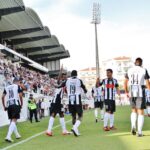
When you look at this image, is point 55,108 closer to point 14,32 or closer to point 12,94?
point 12,94

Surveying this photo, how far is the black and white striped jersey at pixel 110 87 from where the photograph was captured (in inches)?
615

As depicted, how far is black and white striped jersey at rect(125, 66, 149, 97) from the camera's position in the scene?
39.8ft

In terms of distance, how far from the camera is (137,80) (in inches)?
480

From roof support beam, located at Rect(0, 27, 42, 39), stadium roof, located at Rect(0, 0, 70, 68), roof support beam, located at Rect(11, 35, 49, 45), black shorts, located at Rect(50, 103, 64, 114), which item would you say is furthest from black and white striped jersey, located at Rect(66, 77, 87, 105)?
roof support beam, located at Rect(11, 35, 49, 45)

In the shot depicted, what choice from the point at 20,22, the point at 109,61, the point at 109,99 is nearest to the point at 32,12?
the point at 20,22

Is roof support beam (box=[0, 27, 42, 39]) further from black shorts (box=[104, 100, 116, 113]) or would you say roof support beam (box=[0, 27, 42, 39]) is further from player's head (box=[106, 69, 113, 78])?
player's head (box=[106, 69, 113, 78])

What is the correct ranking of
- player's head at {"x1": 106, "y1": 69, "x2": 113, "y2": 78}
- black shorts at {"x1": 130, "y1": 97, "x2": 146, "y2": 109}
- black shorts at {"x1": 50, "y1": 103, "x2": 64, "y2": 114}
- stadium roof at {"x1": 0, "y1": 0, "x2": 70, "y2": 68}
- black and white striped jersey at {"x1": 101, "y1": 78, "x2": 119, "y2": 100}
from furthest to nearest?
1. stadium roof at {"x1": 0, "y1": 0, "x2": 70, "y2": 68}
2. black and white striped jersey at {"x1": 101, "y1": 78, "x2": 119, "y2": 100}
3. player's head at {"x1": 106, "y1": 69, "x2": 113, "y2": 78}
4. black shorts at {"x1": 50, "y1": 103, "x2": 64, "y2": 114}
5. black shorts at {"x1": 130, "y1": 97, "x2": 146, "y2": 109}

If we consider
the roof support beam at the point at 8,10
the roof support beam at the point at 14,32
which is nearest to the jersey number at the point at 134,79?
the roof support beam at the point at 8,10

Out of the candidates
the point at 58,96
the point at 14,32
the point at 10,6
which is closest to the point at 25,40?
the point at 14,32

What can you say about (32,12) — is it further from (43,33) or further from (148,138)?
(148,138)

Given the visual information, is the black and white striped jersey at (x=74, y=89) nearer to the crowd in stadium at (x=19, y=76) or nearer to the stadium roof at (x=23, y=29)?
the crowd in stadium at (x=19, y=76)

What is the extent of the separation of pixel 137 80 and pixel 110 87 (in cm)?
350

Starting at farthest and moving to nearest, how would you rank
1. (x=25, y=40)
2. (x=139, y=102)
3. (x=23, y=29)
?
(x=25, y=40)
(x=23, y=29)
(x=139, y=102)

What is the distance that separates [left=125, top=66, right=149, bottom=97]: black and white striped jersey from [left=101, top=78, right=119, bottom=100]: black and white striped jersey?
10.9ft
